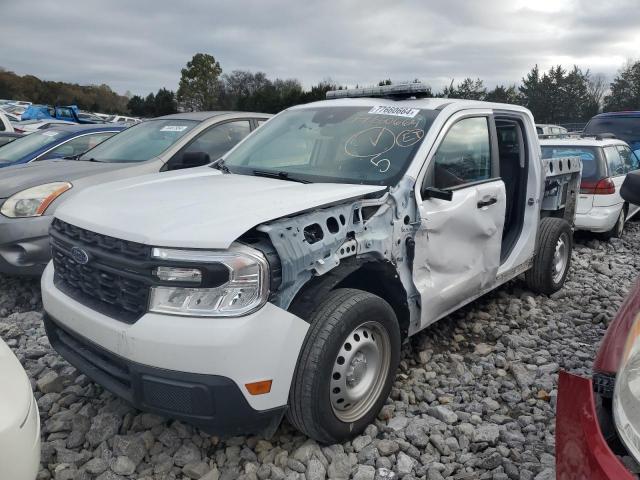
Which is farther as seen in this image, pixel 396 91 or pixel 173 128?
pixel 173 128

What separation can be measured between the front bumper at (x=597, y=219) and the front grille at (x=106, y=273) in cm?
657

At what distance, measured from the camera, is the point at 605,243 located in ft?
24.5

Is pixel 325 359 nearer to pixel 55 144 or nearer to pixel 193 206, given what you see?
→ pixel 193 206

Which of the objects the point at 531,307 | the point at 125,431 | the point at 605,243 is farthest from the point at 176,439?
the point at 605,243

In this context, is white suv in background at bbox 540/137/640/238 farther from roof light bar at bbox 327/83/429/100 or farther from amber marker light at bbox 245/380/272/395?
amber marker light at bbox 245/380/272/395

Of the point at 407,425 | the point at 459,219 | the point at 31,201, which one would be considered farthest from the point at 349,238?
the point at 31,201

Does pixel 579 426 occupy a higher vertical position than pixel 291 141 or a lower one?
lower

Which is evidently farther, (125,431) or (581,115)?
(581,115)

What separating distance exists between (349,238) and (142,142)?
375cm

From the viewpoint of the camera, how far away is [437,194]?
3014 mm

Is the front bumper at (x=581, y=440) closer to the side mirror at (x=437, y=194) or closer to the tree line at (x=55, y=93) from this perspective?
the side mirror at (x=437, y=194)

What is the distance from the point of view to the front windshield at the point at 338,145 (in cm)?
314

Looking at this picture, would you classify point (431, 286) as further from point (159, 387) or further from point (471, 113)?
point (159, 387)

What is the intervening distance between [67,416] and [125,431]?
1.31ft
